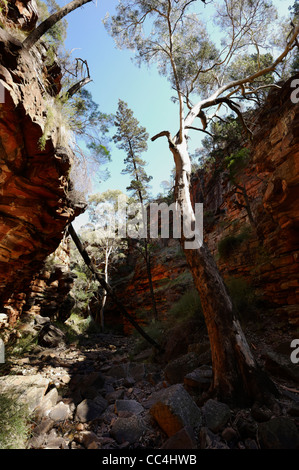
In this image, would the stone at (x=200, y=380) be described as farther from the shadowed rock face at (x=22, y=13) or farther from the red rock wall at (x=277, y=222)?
the shadowed rock face at (x=22, y=13)

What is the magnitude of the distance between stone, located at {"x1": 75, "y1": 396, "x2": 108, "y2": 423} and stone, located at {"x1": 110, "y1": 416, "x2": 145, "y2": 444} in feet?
1.76

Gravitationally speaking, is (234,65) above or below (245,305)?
above

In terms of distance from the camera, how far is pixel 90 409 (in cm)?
338

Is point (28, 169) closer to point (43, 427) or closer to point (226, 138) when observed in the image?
point (43, 427)

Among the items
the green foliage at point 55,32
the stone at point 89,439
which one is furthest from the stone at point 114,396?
the green foliage at point 55,32

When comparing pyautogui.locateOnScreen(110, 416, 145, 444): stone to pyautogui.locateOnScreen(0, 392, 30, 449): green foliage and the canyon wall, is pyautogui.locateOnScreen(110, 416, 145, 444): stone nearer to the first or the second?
pyautogui.locateOnScreen(0, 392, 30, 449): green foliage

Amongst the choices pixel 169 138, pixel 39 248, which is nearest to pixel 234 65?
pixel 169 138

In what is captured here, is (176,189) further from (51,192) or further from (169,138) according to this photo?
(51,192)

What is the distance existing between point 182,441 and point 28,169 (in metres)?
5.03

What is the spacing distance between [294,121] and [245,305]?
5.05 metres

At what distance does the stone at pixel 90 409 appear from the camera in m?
3.18

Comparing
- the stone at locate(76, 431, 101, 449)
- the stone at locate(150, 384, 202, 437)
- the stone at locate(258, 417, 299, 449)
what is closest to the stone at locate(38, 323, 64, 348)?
the stone at locate(76, 431, 101, 449)

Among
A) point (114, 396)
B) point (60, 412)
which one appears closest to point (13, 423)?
point (60, 412)
